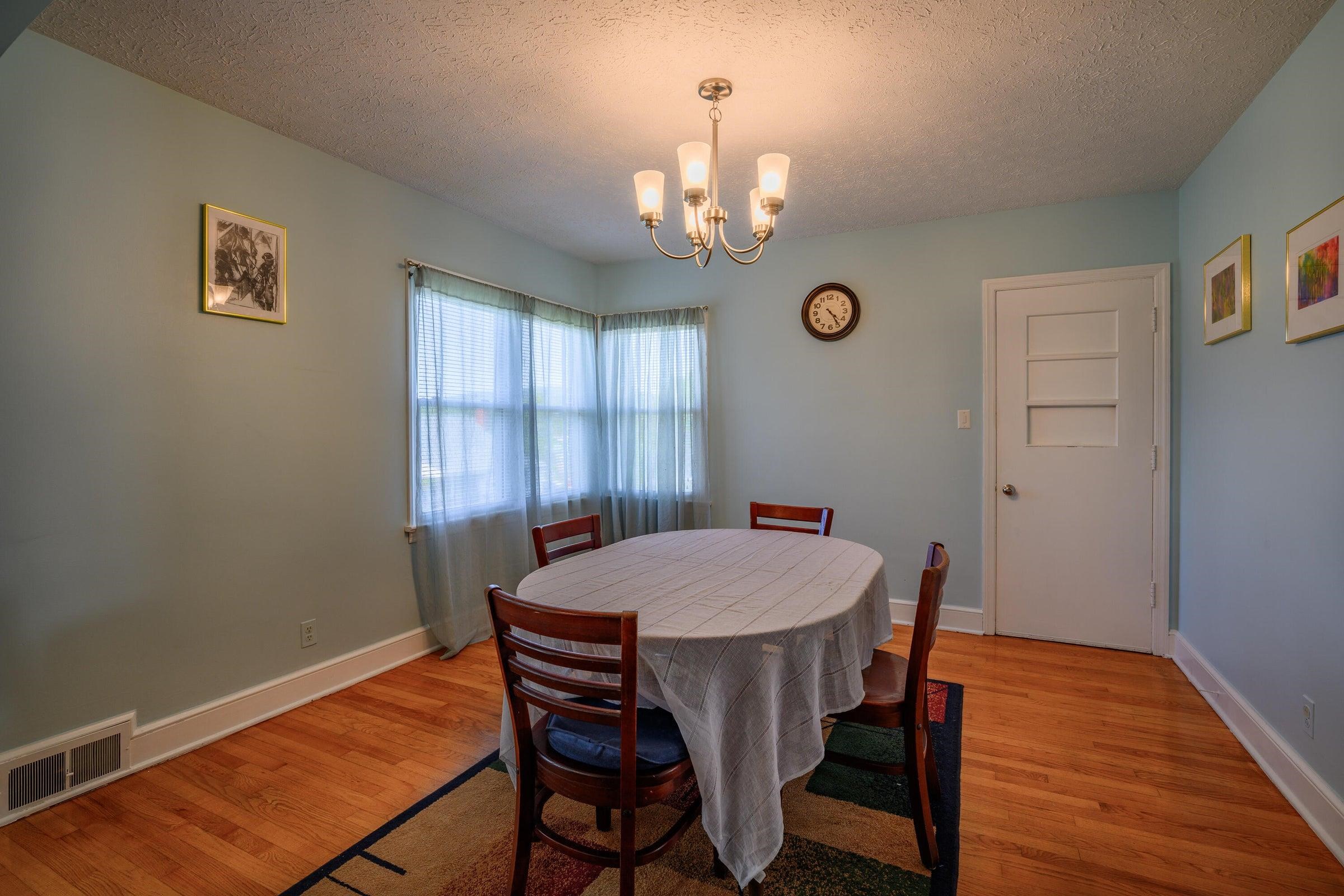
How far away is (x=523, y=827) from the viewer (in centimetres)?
153

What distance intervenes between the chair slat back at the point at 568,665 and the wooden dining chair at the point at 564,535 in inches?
29.9

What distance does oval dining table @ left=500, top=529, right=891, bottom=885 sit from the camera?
A: 1449mm

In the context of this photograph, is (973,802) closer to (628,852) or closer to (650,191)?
(628,852)

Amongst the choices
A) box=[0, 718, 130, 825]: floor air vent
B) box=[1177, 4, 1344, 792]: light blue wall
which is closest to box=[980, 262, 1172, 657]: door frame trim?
box=[1177, 4, 1344, 792]: light blue wall

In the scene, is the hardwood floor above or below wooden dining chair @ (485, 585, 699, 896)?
below

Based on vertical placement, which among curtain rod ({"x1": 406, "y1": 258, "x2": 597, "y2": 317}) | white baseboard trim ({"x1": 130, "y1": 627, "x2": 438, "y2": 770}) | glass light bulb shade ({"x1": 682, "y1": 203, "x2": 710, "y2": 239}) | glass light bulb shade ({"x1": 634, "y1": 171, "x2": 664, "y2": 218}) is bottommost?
white baseboard trim ({"x1": 130, "y1": 627, "x2": 438, "y2": 770})

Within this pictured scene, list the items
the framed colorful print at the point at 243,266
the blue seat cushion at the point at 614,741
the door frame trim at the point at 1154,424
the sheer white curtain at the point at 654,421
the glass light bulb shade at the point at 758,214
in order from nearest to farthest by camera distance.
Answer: the blue seat cushion at the point at 614,741, the glass light bulb shade at the point at 758,214, the framed colorful print at the point at 243,266, the door frame trim at the point at 1154,424, the sheer white curtain at the point at 654,421

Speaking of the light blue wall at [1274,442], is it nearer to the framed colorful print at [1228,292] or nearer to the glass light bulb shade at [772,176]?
Result: the framed colorful print at [1228,292]

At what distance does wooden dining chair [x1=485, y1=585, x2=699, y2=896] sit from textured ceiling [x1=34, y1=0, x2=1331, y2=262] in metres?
1.72

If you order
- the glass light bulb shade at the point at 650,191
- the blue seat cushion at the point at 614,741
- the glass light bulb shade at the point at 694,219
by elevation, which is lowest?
the blue seat cushion at the point at 614,741

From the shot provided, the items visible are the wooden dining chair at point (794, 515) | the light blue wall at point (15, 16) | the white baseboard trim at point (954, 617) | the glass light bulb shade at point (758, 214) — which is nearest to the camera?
the light blue wall at point (15, 16)

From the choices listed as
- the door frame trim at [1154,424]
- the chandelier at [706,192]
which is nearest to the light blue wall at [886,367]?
the door frame trim at [1154,424]

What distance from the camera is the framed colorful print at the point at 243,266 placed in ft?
7.96

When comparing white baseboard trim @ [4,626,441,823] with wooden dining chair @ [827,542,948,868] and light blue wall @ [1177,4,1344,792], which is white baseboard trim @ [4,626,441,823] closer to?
wooden dining chair @ [827,542,948,868]
